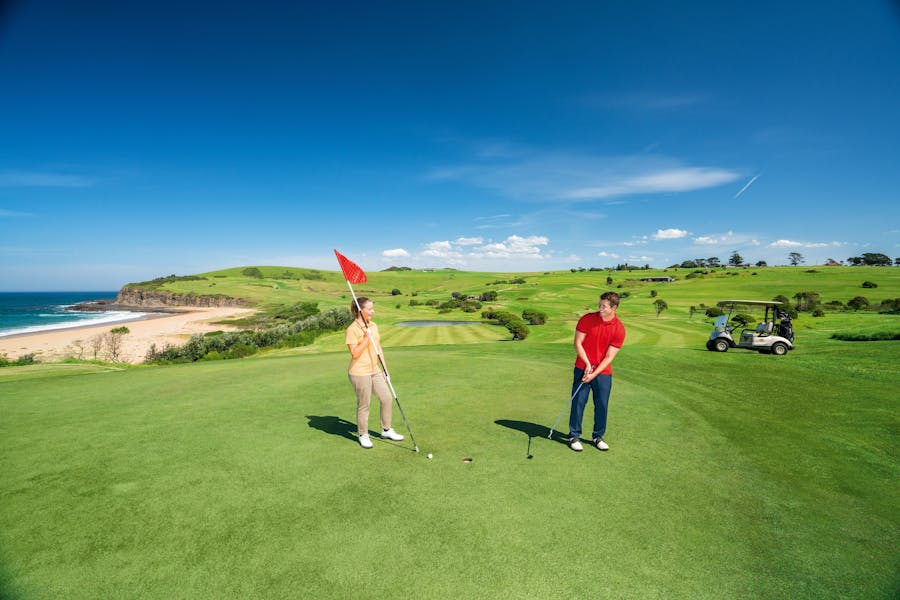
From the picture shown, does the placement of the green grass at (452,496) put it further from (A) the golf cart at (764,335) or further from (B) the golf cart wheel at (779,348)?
(A) the golf cart at (764,335)

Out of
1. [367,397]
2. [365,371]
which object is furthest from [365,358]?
[367,397]

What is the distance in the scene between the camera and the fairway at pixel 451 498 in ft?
11.6

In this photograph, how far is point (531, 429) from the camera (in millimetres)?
7426

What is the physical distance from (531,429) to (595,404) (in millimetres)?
1477

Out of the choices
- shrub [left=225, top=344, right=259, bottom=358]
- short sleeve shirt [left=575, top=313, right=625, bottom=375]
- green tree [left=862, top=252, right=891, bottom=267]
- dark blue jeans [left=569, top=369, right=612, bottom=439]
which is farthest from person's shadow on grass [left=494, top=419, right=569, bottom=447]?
green tree [left=862, top=252, right=891, bottom=267]

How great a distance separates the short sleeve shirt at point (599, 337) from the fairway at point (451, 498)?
4.99ft

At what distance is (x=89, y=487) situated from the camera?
5020 mm

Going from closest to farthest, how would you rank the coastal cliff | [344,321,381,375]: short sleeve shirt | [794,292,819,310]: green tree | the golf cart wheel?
[344,321,381,375]: short sleeve shirt < the golf cart wheel < [794,292,819,310]: green tree < the coastal cliff

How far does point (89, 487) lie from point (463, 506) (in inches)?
200

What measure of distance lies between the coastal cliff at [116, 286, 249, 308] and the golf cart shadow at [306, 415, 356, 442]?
120 m

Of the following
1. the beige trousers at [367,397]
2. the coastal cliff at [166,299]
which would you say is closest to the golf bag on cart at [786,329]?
the beige trousers at [367,397]

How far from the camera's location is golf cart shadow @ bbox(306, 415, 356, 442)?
7.13m

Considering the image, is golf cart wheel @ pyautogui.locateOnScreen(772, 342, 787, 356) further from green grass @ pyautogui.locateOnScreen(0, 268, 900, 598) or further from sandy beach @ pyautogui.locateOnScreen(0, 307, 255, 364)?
sandy beach @ pyautogui.locateOnScreen(0, 307, 255, 364)

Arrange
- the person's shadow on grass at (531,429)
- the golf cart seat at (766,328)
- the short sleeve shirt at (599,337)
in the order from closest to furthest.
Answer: the short sleeve shirt at (599,337) → the person's shadow on grass at (531,429) → the golf cart seat at (766,328)
